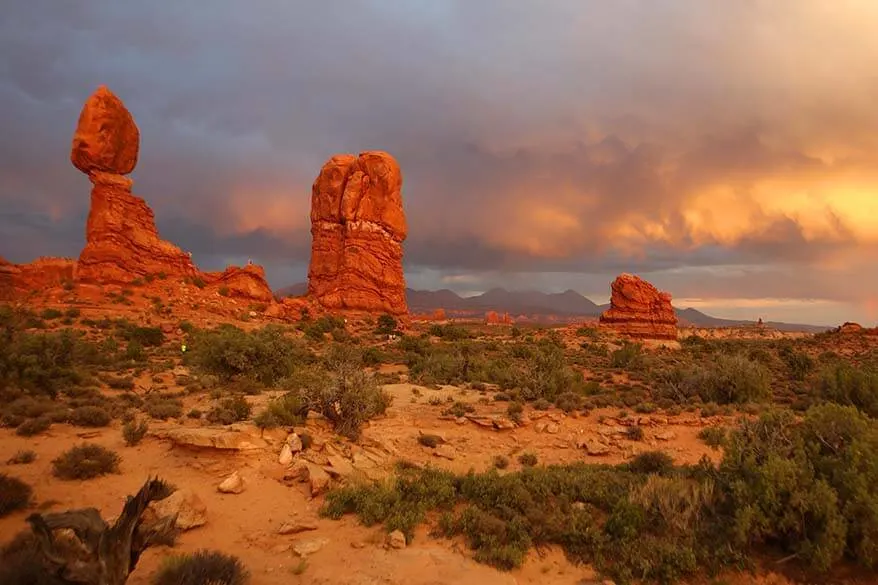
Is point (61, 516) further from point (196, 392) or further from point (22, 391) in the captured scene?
point (196, 392)

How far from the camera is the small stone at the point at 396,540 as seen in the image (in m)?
6.52

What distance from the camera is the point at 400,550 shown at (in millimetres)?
6473

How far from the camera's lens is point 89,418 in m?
10.4

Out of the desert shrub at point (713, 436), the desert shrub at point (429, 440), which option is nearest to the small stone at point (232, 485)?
the desert shrub at point (429, 440)

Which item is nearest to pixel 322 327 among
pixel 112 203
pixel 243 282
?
pixel 243 282

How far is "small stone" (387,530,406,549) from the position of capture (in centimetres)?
652

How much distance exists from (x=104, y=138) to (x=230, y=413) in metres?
41.4

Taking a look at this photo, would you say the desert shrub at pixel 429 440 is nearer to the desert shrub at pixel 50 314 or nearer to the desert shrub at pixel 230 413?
the desert shrub at pixel 230 413

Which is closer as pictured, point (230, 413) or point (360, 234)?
point (230, 413)

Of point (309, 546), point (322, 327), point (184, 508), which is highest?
point (322, 327)

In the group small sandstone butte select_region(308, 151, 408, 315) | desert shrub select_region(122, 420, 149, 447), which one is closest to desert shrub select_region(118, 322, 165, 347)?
desert shrub select_region(122, 420, 149, 447)

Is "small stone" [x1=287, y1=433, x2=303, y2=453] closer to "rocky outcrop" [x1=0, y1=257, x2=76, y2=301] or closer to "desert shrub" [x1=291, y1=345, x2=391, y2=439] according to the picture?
"desert shrub" [x1=291, y1=345, x2=391, y2=439]

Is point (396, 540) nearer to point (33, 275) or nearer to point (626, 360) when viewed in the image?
point (626, 360)

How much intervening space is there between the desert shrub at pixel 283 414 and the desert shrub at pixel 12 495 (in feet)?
12.7
